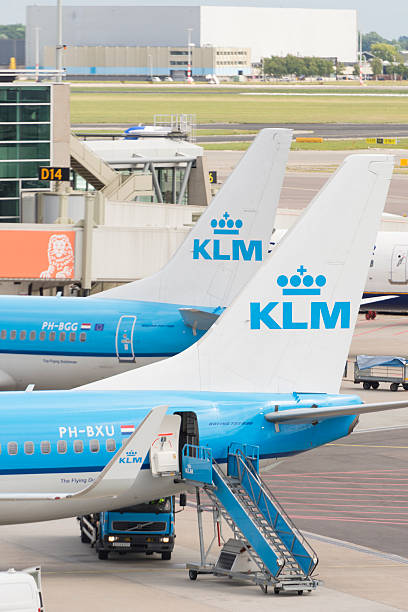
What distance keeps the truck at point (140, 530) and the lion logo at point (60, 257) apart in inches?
1267

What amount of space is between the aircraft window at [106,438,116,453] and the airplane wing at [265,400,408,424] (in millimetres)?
3947

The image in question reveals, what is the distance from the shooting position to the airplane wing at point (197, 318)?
4819cm

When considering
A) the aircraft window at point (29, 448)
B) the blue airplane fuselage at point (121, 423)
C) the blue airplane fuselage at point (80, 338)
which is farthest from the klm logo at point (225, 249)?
the aircraft window at point (29, 448)

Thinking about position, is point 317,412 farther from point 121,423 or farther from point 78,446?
A: point 78,446

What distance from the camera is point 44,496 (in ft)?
93.4

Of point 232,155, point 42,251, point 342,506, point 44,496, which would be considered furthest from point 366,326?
point 232,155

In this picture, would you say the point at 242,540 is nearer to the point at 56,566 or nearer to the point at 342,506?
the point at 56,566

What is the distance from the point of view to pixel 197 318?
159ft

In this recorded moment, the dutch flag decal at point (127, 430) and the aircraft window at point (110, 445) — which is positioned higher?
the dutch flag decal at point (127, 430)

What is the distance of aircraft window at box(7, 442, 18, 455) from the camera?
93.6 feet

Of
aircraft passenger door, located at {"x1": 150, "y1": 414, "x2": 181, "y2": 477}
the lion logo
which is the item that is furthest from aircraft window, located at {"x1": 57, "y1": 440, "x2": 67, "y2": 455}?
the lion logo

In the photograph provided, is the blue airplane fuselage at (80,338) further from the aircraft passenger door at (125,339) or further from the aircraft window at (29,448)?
the aircraft window at (29,448)

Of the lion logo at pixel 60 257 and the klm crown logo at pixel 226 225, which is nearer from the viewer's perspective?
the klm crown logo at pixel 226 225

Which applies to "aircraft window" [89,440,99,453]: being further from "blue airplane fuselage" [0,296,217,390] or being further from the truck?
"blue airplane fuselage" [0,296,217,390]
